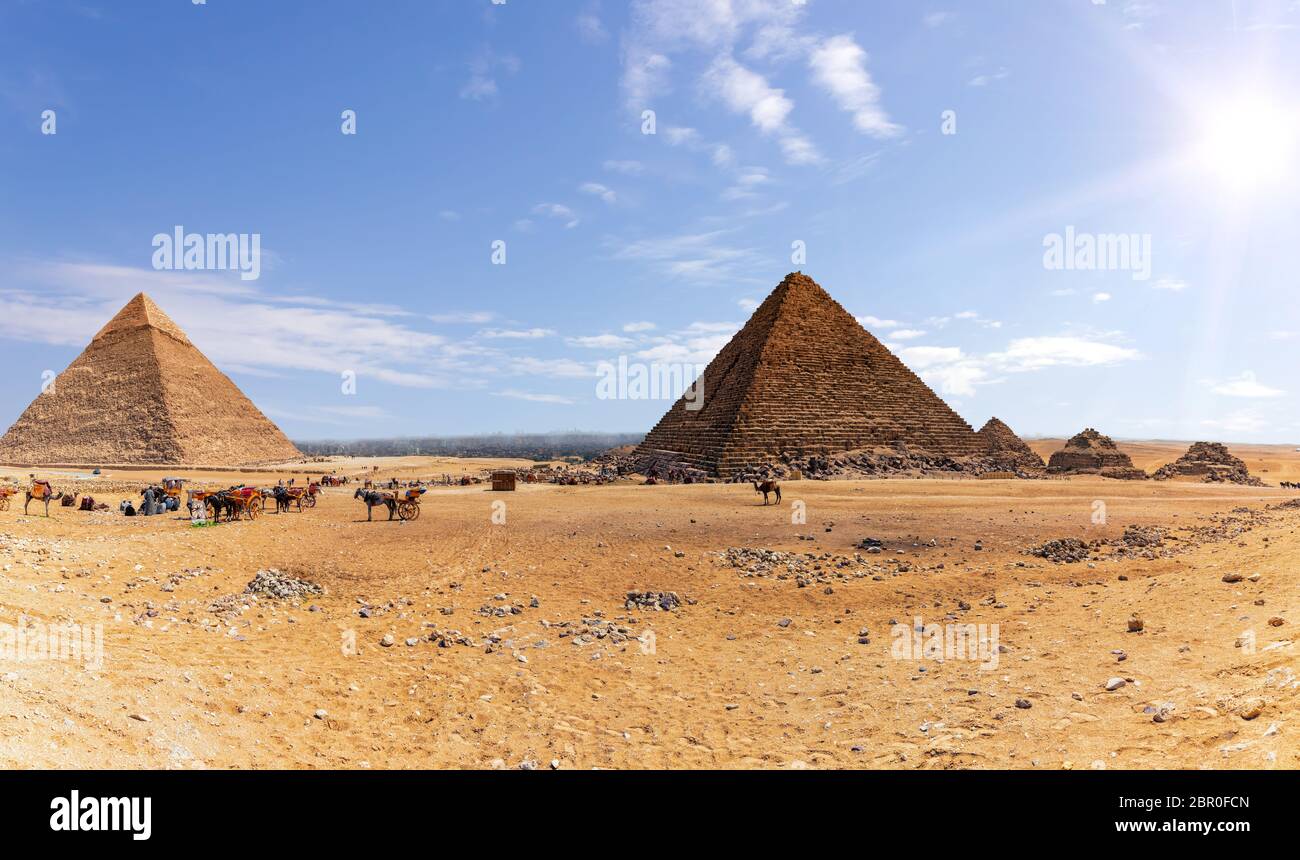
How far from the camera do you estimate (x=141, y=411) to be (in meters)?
78.2

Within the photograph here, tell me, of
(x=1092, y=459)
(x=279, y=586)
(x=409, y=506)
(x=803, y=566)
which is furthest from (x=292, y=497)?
(x=1092, y=459)

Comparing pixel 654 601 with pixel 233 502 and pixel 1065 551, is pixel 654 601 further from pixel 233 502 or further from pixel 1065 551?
pixel 233 502

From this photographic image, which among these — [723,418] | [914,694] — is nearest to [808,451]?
[723,418]

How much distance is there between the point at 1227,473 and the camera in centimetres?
4309

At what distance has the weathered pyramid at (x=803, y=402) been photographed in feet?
144

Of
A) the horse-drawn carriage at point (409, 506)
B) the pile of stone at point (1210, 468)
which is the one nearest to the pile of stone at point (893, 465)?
the pile of stone at point (1210, 468)

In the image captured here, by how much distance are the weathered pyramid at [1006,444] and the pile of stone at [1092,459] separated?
2068 mm

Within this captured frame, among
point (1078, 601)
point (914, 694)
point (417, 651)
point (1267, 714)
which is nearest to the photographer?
point (1267, 714)

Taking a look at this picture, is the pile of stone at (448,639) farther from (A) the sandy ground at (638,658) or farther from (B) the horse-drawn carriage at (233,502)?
(B) the horse-drawn carriage at (233,502)

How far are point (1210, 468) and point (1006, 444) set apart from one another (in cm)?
1562

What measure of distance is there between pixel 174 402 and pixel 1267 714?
102593 millimetres

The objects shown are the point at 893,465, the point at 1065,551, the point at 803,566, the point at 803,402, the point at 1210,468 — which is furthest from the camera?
the point at 803,402

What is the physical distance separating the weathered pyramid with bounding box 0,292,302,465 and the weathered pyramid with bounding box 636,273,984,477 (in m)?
64.8
